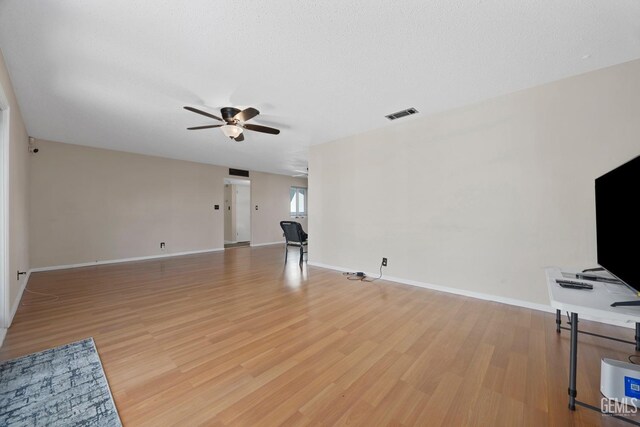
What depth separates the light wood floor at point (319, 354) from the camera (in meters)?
1.35

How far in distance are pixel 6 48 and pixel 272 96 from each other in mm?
2301

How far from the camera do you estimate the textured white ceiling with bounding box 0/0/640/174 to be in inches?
68.1

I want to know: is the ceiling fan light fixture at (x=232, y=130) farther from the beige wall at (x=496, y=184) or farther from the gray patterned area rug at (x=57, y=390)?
the gray patterned area rug at (x=57, y=390)

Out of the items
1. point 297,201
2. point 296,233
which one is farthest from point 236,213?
point 296,233

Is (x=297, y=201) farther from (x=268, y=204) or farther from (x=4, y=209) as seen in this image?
(x=4, y=209)

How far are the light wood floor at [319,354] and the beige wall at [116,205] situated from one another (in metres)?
1.84

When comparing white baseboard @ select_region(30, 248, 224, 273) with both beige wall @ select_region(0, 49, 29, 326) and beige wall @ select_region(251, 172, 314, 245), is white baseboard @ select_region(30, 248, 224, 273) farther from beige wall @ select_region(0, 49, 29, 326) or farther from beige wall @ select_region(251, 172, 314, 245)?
beige wall @ select_region(0, 49, 29, 326)

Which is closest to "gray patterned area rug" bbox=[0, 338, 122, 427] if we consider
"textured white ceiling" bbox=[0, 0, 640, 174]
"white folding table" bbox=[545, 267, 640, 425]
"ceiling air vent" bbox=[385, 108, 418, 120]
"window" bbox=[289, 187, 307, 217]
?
"white folding table" bbox=[545, 267, 640, 425]

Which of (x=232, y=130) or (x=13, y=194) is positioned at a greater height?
(x=232, y=130)

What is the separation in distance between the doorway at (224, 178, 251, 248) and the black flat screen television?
8.37m

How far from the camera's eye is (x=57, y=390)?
1.51 meters

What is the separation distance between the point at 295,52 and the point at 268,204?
6640 millimetres

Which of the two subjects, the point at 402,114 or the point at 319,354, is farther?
the point at 402,114

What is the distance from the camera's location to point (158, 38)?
2.00 m
